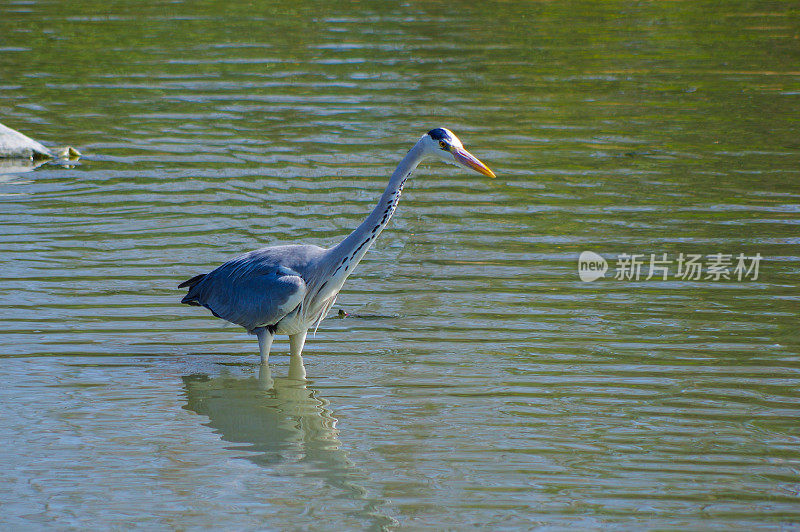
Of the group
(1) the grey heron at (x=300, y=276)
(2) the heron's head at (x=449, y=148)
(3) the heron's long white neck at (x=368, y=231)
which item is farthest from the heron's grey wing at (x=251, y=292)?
(2) the heron's head at (x=449, y=148)

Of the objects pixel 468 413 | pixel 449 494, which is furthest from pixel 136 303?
pixel 449 494

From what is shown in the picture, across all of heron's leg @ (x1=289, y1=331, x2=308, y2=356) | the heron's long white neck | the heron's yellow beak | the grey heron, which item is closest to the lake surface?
heron's leg @ (x1=289, y1=331, x2=308, y2=356)

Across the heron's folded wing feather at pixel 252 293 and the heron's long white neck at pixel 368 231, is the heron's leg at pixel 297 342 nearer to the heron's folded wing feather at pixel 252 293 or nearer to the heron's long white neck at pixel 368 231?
the heron's folded wing feather at pixel 252 293

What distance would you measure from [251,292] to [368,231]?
3.14ft

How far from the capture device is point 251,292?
8039mm

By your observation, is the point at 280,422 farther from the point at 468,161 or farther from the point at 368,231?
the point at 468,161

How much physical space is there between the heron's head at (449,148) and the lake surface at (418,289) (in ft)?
4.69

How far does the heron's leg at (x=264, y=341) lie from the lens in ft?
26.8

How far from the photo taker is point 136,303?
9.16 meters

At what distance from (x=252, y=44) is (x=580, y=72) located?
5434mm

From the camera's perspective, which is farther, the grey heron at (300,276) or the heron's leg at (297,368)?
the heron's leg at (297,368)

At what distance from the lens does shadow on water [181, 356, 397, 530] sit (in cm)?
681

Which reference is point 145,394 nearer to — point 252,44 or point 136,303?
point 136,303

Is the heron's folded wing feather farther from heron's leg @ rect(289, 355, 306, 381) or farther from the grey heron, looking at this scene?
heron's leg @ rect(289, 355, 306, 381)
